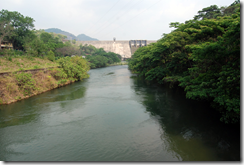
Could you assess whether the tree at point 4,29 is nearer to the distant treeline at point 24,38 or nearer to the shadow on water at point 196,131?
the distant treeline at point 24,38

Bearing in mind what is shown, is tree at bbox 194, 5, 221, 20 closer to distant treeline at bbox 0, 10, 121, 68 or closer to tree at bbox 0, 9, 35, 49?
distant treeline at bbox 0, 10, 121, 68

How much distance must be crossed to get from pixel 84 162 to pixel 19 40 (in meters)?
34.1

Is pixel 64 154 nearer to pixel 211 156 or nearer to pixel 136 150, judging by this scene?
pixel 136 150

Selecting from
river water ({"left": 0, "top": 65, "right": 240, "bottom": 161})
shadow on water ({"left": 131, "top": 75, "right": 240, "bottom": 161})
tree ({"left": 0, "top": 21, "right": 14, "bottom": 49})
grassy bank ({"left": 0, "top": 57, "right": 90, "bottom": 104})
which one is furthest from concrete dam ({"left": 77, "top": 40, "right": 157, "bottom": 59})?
shadow on water ({"left": 131, "top": 75, "right": 240, "bottom": 161})

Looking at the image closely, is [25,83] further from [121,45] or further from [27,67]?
[121,45]

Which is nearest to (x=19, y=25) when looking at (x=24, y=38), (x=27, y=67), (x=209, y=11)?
(x=24, y=38)

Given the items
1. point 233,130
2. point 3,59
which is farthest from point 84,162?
point 3,59

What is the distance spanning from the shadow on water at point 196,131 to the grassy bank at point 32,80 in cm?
1073

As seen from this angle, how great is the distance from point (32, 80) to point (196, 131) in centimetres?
1452

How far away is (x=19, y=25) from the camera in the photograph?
33.1 m

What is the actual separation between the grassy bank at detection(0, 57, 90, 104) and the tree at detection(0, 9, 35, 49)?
12189mm

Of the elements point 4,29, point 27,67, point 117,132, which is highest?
point 4,29

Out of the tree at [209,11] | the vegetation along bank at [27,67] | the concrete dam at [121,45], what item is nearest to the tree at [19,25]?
the vegetation along bank at [27,67]

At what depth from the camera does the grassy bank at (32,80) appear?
46.5 feet
